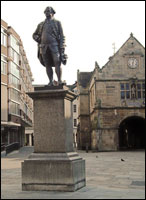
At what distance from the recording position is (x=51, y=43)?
9.27m

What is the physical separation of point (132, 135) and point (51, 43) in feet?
161

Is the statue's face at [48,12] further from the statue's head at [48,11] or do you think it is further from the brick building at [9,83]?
the brick building at [9,83]

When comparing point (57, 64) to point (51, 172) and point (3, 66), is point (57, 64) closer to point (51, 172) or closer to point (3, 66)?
point (51, 172)

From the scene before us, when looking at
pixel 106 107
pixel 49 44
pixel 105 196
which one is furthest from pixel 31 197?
pixel 106 107

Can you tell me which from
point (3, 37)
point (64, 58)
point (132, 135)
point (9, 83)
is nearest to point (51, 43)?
point (64, 58)

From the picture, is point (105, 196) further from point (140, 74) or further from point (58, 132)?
point (140, 74)

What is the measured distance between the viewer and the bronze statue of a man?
9273 millimetres

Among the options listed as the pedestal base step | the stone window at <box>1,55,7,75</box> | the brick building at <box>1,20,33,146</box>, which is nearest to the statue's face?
the pedestal base step

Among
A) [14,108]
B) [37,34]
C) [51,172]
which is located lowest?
[51,172]

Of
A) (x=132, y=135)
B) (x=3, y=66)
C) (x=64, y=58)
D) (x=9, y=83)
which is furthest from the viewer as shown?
(x=132, y=135)

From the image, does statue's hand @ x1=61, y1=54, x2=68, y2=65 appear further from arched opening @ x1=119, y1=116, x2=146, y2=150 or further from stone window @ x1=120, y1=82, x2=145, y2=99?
arched opening @ x1=119, y1=116, x2=146, y2=150

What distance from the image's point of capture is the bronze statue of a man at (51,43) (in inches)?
365

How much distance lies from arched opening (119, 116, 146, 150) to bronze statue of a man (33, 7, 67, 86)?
44.3 m

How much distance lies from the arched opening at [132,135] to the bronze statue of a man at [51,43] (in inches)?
1742
